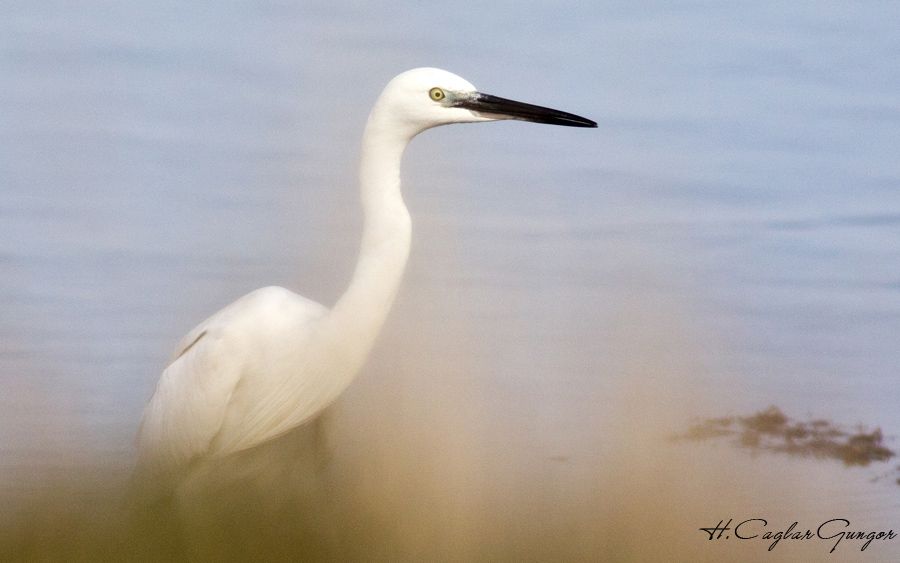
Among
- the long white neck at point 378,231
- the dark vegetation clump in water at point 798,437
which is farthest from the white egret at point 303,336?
the dark vegetation clump in water at point 798,437

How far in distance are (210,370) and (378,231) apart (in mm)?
594

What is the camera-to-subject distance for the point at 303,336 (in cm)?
334

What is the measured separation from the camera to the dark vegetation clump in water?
443cm

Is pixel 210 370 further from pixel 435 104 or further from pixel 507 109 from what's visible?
pixel 507 109

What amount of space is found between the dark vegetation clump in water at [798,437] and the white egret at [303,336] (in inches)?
60.2

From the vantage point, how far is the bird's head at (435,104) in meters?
3.19

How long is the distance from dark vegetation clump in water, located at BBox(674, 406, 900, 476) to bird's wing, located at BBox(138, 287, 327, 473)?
160 centimetres

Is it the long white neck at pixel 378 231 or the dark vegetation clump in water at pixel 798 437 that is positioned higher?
the long white neck at pixel 378 231

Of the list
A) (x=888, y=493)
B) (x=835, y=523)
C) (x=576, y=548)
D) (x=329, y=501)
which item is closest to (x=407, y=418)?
(x=329, y=501)
